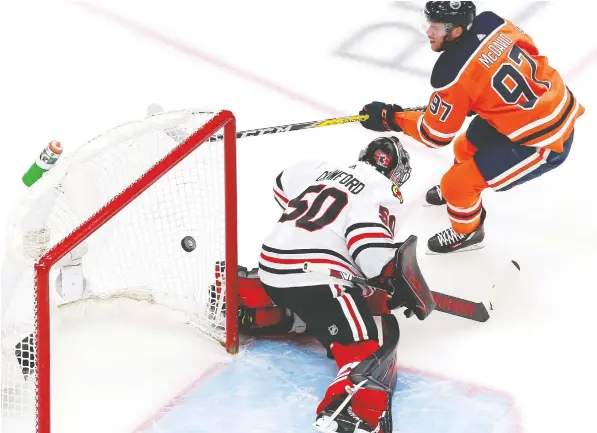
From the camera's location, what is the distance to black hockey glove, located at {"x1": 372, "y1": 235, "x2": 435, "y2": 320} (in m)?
3.06

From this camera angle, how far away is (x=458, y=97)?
11.1 feet

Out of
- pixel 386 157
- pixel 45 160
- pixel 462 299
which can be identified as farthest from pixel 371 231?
pixel 45 160

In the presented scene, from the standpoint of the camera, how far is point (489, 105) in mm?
3414

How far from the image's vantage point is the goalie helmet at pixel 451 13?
332cm

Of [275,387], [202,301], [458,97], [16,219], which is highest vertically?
[458,97]

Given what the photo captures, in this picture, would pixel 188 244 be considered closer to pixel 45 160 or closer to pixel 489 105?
pixel 45 160

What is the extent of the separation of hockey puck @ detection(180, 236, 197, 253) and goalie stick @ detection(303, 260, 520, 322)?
1.03 ft

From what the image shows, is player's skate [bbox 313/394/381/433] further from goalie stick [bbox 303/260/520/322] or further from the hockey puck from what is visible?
the hockey puck

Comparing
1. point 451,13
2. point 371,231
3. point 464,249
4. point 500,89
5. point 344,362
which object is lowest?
point 344,362

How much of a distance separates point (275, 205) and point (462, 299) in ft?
2.64

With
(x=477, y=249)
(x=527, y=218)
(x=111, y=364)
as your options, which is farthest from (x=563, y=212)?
(x=111, y=364)

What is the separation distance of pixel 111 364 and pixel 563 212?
1646 mm

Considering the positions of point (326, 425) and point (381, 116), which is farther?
point (381, 116)

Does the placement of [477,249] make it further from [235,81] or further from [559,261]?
[235,81]
